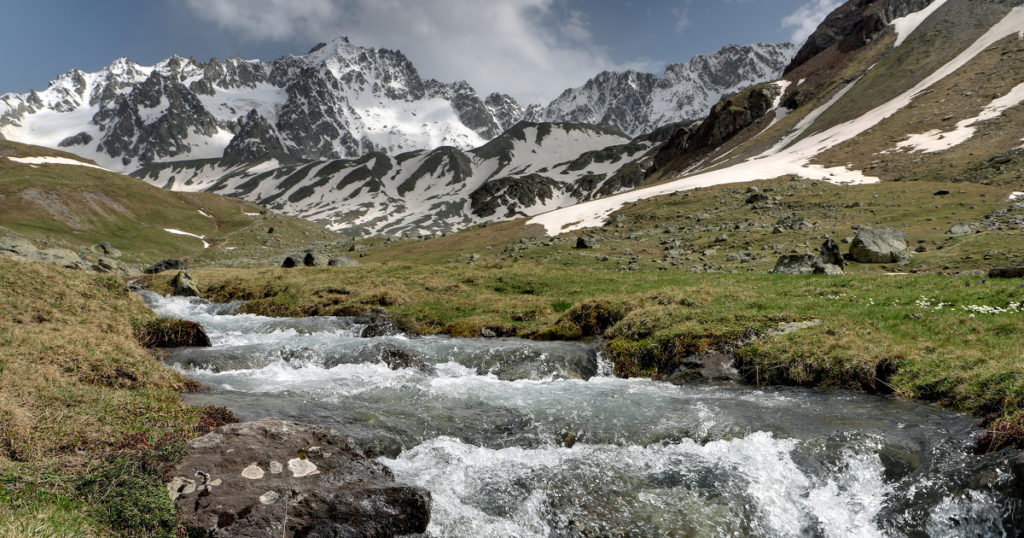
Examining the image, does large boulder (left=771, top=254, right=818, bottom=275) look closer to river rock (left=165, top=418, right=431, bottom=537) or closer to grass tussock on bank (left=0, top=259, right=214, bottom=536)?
river rock (left=165, top=418, right=431, bottom=537)

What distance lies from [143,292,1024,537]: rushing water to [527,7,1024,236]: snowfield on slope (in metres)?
58.3

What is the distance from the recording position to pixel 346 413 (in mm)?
12000

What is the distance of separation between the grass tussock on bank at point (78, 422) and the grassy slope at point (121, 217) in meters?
73.6

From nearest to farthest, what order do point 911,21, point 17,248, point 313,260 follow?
point 17,248
point 313,260
point 911,21

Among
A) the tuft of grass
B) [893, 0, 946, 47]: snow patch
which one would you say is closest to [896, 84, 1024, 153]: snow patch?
[893, 0, 946, 47]: snow patch

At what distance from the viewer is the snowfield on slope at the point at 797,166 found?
73.5 meters

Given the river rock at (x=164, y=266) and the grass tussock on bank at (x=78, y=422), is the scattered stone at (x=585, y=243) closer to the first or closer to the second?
the grass tussock on bank at (x=78, y=422)

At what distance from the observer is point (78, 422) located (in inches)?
326

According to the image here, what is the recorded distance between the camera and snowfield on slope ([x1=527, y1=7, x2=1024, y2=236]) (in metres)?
73.5

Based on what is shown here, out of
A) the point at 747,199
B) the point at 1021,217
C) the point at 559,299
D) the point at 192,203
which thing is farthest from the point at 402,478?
the point at 192,203

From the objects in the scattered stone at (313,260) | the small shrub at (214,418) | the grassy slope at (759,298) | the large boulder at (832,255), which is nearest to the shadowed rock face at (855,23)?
the grassy slope at (759,298)

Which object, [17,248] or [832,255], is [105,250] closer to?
[17,248]

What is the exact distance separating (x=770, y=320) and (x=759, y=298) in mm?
3708

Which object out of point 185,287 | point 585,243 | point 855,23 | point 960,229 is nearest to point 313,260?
point 185,287
